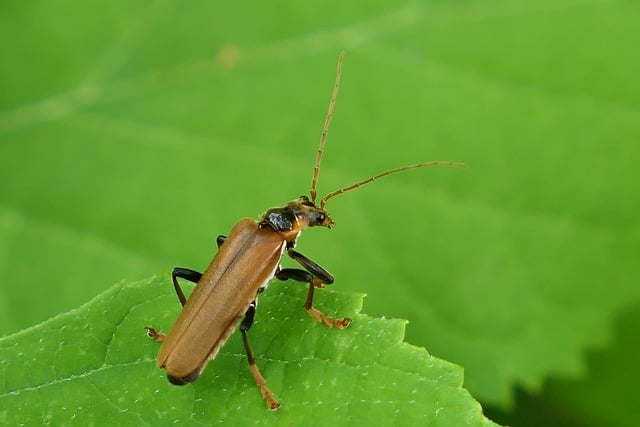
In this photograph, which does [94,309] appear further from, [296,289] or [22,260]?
[22,260]

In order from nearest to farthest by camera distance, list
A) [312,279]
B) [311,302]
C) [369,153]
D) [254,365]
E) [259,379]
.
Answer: [259,379] < [254,365] < [311,302] < [312,279] < [369,153]

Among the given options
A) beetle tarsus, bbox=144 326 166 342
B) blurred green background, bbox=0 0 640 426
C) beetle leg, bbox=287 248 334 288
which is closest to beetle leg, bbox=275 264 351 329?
beetle leg, bbox=287 248 334 288

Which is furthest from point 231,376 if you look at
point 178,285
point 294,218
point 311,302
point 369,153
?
point 369,153

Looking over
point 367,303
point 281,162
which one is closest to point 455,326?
point 367,303

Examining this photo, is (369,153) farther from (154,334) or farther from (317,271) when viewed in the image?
(154,334)

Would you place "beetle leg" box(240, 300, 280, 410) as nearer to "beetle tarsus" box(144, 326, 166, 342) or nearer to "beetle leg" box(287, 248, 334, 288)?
"beetle tarsus" box(144, 326, 166, 342)
